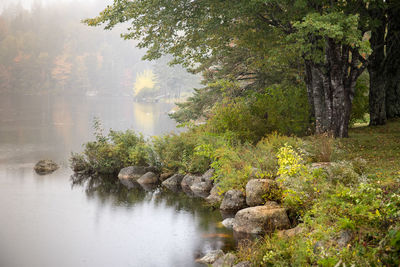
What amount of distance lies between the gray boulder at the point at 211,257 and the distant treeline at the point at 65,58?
68.6 metres

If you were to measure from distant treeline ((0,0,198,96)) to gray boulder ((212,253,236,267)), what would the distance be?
227ft

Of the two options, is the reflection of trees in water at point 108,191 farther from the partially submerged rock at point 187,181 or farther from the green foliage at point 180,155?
the green foliage at point 180,155

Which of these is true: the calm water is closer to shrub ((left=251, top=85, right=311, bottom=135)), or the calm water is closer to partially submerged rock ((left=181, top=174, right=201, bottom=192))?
partially submerged rock ((left=181, top=174, right=201, bottom=192))

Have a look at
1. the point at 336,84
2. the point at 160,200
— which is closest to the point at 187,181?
the point at 160,200

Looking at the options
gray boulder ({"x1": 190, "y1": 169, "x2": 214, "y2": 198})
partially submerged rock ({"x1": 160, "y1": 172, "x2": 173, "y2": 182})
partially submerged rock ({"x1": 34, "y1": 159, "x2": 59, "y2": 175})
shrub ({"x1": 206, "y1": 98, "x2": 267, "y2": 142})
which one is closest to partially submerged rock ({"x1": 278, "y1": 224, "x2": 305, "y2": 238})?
gray boulder ({"x1": 190, "y1": 169, "x2": 214, "y2": 198})

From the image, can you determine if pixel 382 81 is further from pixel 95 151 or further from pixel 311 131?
pixel 95 151

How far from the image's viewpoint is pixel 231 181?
1126 cm

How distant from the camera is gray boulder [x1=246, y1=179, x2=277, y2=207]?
10.2 meters

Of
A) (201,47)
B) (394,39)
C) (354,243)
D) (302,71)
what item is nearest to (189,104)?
(201,47)

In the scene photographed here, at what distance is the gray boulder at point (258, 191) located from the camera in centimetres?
1016

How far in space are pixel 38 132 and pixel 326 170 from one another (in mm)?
24163

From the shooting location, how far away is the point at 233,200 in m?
10.9

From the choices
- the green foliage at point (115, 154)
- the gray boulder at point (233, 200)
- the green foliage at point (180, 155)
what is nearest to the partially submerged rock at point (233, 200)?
the gray boulder at point (233, 200)

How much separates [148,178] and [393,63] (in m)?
11.0
